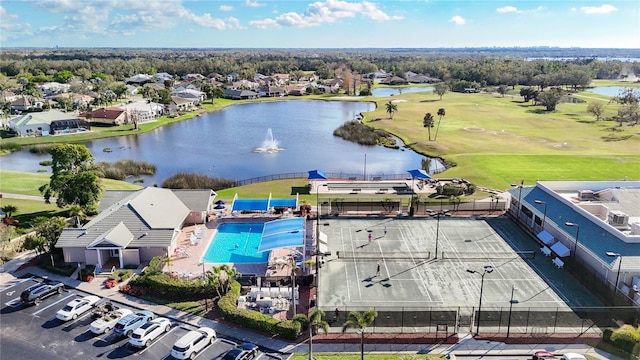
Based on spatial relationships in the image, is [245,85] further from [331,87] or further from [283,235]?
[283,235]

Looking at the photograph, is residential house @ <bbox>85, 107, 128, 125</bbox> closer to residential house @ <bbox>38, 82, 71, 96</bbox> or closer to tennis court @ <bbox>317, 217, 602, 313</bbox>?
residential house @ <bbox>38, 82, 71, 96</bbox>

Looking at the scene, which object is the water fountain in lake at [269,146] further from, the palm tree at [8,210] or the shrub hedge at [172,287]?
the shrub hedge at [172,287]

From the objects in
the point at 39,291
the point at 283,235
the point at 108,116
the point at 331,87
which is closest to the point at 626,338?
the point at 283,235

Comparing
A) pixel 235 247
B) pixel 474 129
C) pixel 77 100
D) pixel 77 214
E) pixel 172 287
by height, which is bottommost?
pixel 235 247

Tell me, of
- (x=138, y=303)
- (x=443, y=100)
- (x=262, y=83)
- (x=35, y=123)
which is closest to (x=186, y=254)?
(x=138, y=303)

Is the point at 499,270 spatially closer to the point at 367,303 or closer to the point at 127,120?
the point at 367,303

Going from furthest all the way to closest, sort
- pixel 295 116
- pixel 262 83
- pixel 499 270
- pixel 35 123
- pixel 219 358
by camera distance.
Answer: pixel 262 83, pixel 295 116, pixel 35 123, pixel 499 270, pixel 219 358

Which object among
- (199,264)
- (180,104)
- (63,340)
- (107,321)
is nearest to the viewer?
(63,340)
